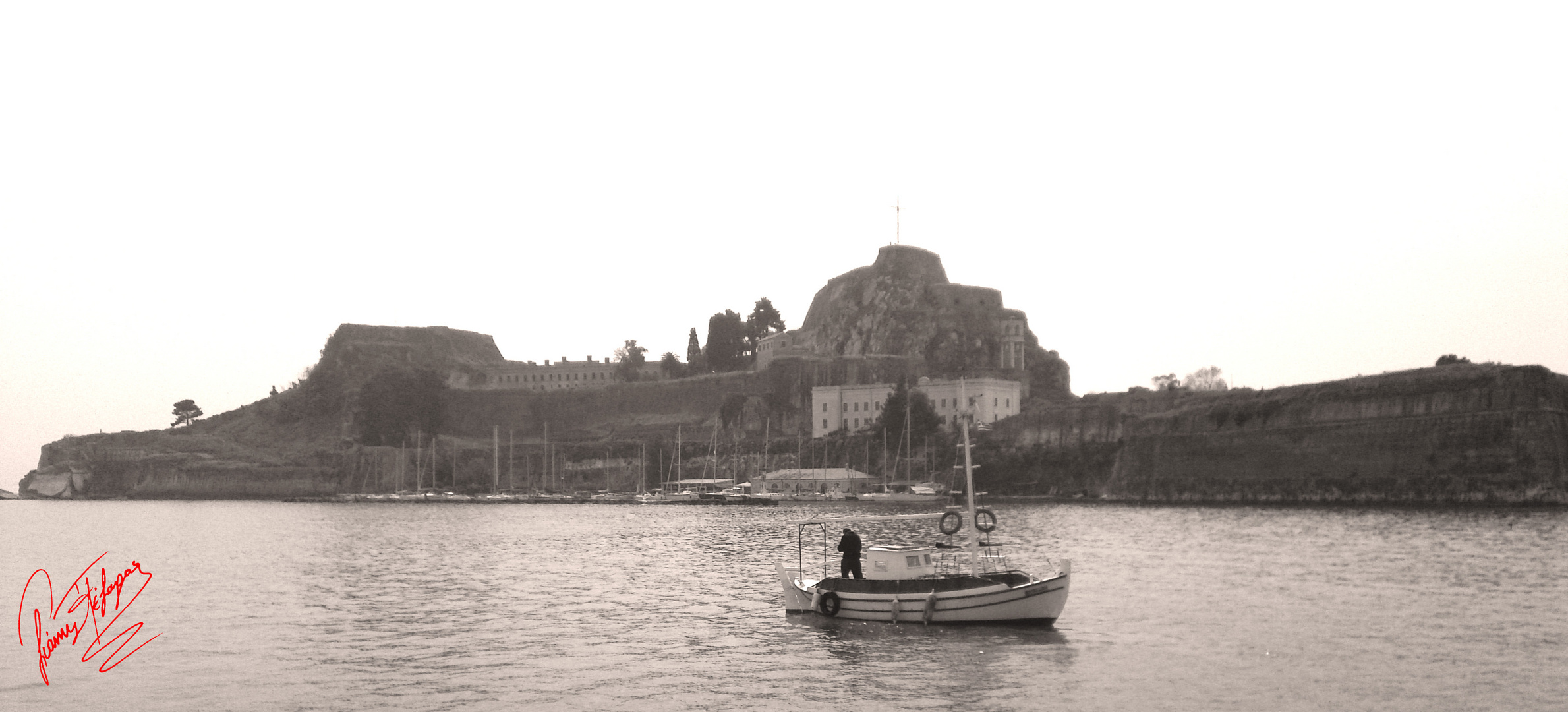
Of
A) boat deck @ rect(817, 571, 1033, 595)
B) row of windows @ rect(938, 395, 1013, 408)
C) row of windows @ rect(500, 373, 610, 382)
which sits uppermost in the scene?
row of windows @ rect(500, 373, 610, 382)

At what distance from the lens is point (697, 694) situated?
23125 mm

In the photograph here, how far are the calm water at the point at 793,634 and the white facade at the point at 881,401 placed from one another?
63.6m

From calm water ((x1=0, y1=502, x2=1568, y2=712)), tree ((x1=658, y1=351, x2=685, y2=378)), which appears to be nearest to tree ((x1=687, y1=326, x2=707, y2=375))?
tree ((x1=658, y1=351, x2=685, y2=378))

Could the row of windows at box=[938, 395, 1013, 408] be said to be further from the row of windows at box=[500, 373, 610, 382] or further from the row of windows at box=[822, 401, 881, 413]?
the row of windows at box=[500, 373, 610, 382]

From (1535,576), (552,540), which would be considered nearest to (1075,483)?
(552,540)

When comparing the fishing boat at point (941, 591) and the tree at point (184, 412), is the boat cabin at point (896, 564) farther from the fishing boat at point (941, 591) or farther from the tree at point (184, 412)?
the tree at point (184, 412)

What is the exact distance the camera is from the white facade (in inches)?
4828

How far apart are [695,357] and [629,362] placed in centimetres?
1357

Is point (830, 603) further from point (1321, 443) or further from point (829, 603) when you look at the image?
point (1321, 443)

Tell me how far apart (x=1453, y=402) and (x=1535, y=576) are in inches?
1963

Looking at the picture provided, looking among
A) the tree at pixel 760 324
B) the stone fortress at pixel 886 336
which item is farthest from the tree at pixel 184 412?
the tree at pixel 760 324
